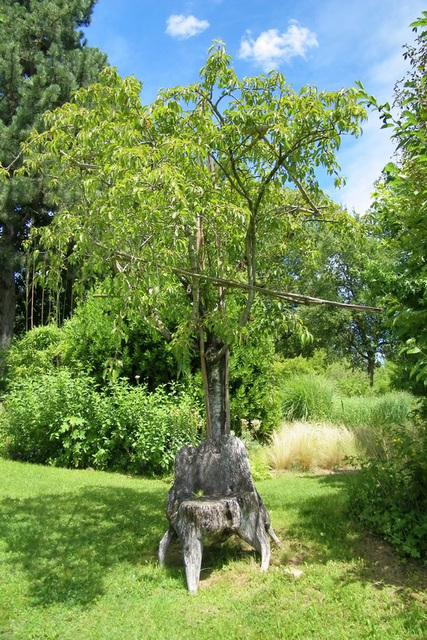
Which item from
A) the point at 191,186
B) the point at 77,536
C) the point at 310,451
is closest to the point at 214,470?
the point at 77,536

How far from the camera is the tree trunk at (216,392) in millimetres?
4309

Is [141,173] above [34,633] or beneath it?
above

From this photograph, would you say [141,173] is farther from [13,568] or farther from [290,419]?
[290,419]

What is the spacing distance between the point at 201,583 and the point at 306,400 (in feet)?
23.8

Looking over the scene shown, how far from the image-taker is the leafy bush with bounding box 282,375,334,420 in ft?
34.5

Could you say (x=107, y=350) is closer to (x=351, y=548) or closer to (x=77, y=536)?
(x=77, y=536)

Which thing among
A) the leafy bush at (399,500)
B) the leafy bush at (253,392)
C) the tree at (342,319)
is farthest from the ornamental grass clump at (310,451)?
the tree at (342,319)

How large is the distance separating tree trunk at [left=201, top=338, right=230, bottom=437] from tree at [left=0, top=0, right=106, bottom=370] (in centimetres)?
1086

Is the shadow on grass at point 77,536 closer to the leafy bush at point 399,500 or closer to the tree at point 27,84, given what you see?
the leafy bush at point 399,500

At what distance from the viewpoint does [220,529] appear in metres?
3.63

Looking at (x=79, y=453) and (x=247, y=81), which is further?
(x=79, y=453)

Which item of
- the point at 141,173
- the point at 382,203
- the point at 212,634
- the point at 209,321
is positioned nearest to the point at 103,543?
the point at 212,634

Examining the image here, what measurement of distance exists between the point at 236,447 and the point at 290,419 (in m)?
6.55

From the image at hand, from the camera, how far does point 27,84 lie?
47.1ft
